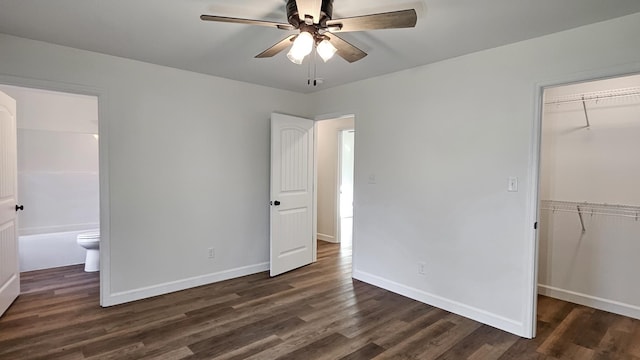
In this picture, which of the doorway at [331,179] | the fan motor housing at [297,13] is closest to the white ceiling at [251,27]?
the fan motor housing at [297,13]

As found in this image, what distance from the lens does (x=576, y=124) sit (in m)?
3.42

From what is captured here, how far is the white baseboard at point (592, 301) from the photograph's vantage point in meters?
3.09

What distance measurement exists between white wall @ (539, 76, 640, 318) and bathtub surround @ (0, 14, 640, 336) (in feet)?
2.50

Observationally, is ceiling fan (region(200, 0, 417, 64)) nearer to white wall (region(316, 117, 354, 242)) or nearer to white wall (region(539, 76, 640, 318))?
white wall (region(539, 76, 640, 318))

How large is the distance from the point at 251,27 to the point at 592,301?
407 centimetres

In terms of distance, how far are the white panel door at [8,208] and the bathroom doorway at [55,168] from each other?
5.48ft

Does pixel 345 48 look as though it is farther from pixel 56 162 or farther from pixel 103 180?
pixel 56 162

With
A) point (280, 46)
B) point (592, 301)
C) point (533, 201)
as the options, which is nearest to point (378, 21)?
point (280, 46)

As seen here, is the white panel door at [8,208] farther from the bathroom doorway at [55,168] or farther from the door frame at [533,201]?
the door frame at [533,201]

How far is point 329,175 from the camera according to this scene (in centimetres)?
610

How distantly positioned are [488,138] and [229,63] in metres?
2.57

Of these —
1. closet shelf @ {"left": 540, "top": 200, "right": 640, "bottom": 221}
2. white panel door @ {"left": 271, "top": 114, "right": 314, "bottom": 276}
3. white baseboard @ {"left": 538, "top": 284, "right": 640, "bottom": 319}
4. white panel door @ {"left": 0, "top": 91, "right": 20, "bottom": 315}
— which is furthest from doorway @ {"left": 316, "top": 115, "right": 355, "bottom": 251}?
white panel door @ {"left": 0, "top": 91, "right": 20, "bottom": 315}

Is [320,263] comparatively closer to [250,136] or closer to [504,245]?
[250,136]

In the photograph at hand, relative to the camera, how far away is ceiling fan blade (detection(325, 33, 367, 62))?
2096 mm
